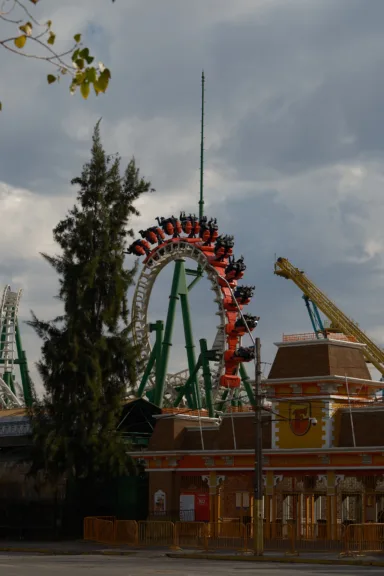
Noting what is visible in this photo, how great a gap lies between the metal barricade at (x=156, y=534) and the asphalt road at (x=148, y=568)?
547 centimetres

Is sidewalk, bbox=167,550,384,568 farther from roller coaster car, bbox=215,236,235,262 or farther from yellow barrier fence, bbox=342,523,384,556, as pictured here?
roller coaster car, bbox=215,236,235,262

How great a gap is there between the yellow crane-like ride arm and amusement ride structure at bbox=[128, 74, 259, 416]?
8.78 meters

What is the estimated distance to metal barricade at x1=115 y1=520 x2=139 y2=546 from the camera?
43.0 m

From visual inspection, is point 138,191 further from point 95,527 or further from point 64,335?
point 95,527

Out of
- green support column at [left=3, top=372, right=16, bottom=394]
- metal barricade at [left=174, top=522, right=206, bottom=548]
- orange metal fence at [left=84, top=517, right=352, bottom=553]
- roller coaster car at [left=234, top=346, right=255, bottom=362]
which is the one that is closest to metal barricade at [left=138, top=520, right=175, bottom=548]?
orange metal fence at [left=84, top=517, right=352, bottom=553]

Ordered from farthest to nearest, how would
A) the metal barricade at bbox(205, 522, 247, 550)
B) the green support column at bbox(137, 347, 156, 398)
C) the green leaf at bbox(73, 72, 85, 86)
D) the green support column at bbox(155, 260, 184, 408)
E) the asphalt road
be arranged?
1. the green support column at bbox(137, 347, 156, 398)
2. the green support column at bbox(155, 260, 184, 408)
3. the metal barricade at bbox(205, 522, 247, 550)
4. the asphalt road
5. the green leaf at bbox(73, 72, 85, 86)

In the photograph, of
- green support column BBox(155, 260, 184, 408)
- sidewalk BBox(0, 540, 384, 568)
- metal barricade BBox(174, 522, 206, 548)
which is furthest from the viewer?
green support column BBox(155, 260, 184, 408)

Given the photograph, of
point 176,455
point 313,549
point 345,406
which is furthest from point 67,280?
point 313,549

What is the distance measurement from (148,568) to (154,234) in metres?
40.8

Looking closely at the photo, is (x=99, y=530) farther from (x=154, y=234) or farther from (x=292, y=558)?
(x=154, y=234)

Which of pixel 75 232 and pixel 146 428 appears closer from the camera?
pixel 75 232

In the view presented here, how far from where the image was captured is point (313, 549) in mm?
39094

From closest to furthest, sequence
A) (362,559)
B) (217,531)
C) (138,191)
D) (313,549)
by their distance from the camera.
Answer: (362,559)
(313,549)
(217,531)
(138,191)

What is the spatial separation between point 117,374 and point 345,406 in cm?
1213
